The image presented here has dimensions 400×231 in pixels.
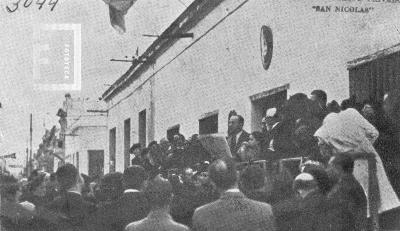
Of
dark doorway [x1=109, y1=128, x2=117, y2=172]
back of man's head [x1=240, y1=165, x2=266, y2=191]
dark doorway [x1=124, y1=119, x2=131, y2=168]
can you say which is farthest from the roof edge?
dark doorway [x1=109, y1=128, x2=117, y2=172]

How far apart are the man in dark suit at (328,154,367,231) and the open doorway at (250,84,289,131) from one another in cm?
442

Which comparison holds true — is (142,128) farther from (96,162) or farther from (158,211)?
(158,211)

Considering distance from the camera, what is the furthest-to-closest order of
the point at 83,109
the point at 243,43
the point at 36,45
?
the point at 83,109
the point at 243,43
the point at 36,45

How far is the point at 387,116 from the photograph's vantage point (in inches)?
237

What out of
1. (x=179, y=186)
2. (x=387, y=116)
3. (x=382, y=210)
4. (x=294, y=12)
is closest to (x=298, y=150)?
(x=387, y=116)

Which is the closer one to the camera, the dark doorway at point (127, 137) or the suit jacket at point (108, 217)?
the suit jacket at point (108, 217)

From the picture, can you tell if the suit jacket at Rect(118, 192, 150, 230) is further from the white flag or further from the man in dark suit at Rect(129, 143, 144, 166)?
the white flag

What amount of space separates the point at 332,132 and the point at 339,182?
0.64m

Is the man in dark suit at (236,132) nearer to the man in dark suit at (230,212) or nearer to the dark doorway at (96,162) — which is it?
the man in dark suit at (230,212)

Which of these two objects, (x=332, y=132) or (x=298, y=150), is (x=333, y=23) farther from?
(x=332, y=132)

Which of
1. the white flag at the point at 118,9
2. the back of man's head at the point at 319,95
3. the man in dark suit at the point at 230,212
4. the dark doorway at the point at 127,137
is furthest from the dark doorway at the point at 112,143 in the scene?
the man in dark suit at the point at 230,212

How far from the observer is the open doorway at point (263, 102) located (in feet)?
31.6

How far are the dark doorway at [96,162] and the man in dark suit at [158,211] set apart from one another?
23018 millimetres

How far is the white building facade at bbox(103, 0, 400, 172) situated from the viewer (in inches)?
299
